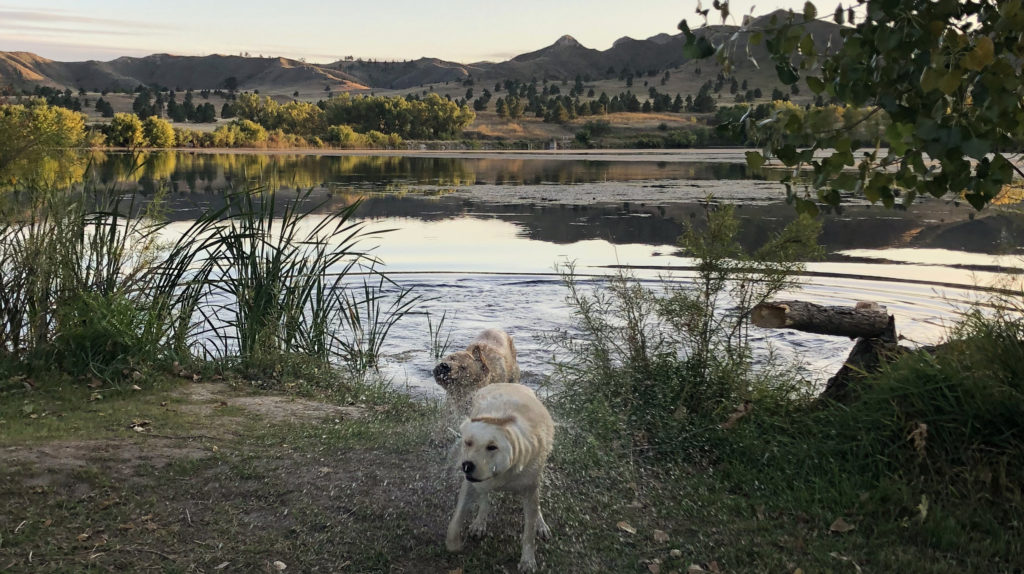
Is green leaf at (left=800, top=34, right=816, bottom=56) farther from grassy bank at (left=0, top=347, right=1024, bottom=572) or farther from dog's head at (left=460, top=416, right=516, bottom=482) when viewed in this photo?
grassy bank at (left=0, top=347, right=1024, bottom=572)

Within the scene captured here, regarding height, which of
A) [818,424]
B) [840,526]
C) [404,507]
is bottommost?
[404,507]

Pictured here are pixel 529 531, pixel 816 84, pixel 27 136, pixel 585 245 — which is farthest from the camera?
pixel 585 245

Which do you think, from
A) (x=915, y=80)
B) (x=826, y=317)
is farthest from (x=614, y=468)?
(x=915, y=80)

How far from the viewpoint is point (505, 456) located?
14.3 feet

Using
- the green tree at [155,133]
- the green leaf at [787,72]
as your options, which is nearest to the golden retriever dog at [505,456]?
the green leaf at [787,72]

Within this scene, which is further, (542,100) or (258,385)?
(542,100)

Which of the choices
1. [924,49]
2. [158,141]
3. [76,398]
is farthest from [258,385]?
[158,141]

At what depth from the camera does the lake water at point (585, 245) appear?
1109 cm

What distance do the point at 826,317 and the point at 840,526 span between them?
2.17 metres

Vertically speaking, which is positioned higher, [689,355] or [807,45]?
[807,45]

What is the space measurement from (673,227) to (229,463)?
53.8 ft

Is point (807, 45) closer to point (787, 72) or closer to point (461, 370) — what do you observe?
point (787, 72)

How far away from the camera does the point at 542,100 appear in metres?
120

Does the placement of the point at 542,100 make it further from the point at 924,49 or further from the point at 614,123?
the point at 924,49
